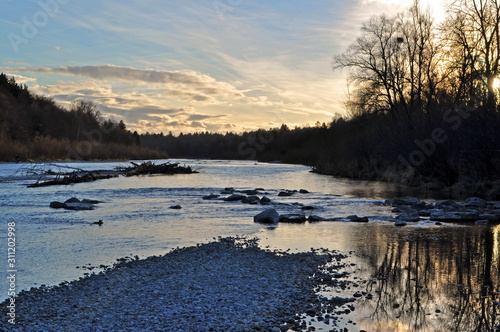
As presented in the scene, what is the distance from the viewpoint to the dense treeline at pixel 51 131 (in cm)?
6656

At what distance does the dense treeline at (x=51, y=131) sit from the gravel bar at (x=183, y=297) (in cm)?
5690

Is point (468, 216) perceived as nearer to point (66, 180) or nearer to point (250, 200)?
point (250, 200)

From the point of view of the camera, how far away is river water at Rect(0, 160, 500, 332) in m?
7.52

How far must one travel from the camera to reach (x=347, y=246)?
1269cm

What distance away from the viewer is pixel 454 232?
14.9 m

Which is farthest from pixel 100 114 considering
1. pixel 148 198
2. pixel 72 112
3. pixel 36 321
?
pixel 36 321

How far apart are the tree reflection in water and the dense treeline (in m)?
58.8

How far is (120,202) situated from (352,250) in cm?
1547

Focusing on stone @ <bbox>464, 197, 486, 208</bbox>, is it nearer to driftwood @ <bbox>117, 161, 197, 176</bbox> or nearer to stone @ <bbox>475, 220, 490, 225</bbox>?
stone @ <bbox>475, 220, 490, 225</bbox>

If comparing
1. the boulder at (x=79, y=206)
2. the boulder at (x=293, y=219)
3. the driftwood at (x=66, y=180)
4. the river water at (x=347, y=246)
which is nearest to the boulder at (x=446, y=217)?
the river water at (x=347, y=246)

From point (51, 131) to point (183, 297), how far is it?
317ft

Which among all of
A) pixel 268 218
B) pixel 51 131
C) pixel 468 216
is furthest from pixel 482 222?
pixel 51 131

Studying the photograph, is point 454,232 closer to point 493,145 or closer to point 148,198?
point 493,145

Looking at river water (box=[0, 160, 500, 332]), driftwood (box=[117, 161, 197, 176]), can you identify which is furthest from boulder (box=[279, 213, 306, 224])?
driftwood (box=[117, 161, 197, 176])
